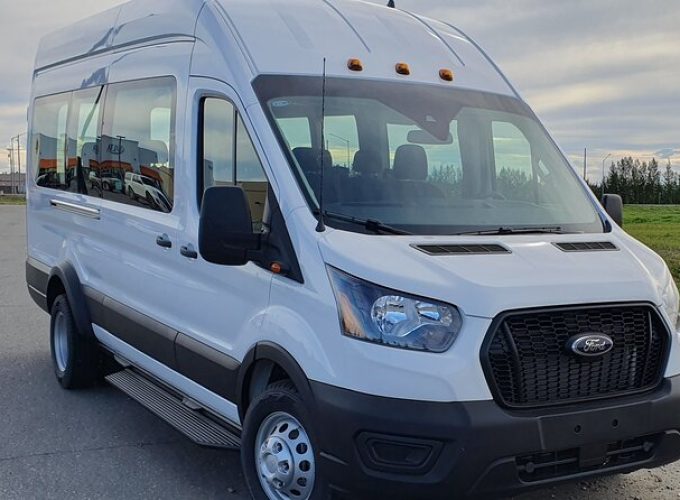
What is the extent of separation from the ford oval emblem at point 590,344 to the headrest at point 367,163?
1316mm

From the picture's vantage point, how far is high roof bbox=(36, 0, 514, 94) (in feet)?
13.9

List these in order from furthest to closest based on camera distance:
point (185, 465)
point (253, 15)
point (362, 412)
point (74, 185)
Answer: point (74, 185) → point (185, 465) → point (253, 15) → point (362, 412)

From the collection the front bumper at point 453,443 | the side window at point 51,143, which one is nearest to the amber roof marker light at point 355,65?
the front bumper at point 453,443

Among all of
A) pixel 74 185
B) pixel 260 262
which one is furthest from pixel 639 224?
pixel 260 262

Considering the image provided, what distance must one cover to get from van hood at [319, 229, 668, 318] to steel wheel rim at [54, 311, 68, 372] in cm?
382

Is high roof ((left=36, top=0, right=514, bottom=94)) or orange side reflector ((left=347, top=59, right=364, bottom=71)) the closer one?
high roof ((left=36, top=0, right=514, bottom=94))

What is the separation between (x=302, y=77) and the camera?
419cm

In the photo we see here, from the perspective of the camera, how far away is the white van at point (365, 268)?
323cm

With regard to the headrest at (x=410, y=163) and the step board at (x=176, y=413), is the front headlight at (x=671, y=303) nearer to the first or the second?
the headrest at (x=410, y=163)

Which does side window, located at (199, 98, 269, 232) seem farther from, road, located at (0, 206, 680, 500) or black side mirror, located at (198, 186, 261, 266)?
road, located at (0, 206, 680, 500)

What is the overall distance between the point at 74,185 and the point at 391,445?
165 inches

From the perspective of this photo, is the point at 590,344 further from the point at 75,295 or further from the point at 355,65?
the point at 75,295

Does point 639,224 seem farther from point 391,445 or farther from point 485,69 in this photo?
point 391,445

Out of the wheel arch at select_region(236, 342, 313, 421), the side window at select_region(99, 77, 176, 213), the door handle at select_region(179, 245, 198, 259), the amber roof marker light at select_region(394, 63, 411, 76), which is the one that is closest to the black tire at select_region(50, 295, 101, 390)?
the side window at select_region(99, 77, 176, 213)
